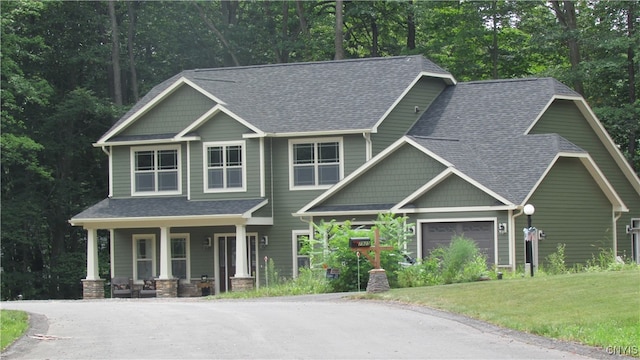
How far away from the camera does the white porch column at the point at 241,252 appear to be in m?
38.2

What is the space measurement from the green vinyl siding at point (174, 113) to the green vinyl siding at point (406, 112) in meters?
6.22

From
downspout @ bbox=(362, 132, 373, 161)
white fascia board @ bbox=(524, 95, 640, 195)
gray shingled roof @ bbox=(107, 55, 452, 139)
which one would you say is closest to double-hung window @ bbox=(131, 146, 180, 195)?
gray shingled roof @ bbox=(107, 55, 452, 139)

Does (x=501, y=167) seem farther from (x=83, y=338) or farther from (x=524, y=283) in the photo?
(x=83, y=338)

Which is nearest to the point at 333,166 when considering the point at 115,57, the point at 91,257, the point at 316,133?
the point at 316,133

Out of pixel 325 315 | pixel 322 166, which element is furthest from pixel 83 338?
pixel 322 166

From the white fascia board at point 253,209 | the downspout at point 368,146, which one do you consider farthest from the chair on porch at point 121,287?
the downspout at point 368,146

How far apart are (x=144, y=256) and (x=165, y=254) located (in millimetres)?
2908

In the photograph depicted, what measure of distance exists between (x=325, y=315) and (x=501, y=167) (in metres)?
15.8

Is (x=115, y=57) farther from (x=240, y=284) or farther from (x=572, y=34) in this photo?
(x=572, y=34)

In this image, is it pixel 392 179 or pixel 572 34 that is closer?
pixel 392 179

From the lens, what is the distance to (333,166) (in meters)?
39.6

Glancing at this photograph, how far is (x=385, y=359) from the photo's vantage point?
15.6 meters

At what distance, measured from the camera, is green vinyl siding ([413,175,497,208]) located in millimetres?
34594

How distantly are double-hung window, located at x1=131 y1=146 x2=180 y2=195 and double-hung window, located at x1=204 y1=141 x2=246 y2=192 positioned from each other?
64.1 inches
